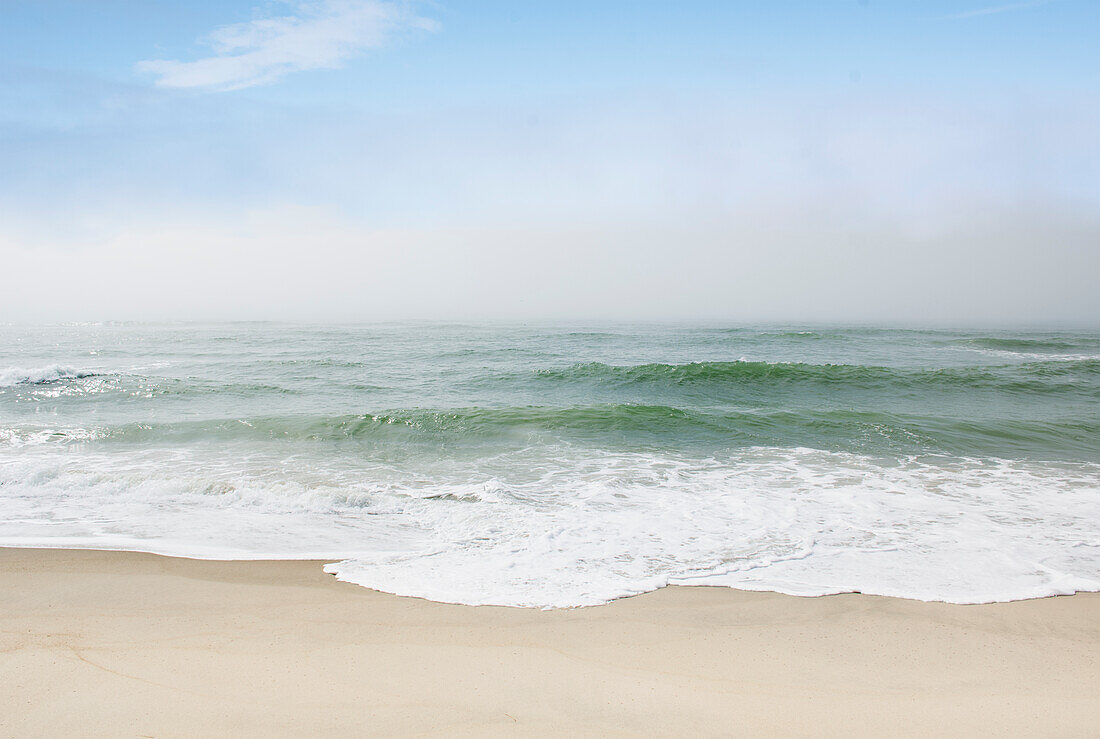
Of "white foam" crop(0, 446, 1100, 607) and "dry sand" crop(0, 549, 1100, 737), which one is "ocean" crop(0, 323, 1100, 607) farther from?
"dry sand" crop(0, 549, 1100, 737)

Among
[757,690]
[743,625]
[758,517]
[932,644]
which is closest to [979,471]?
[758,517]

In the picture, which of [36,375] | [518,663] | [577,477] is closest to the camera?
[518,663]

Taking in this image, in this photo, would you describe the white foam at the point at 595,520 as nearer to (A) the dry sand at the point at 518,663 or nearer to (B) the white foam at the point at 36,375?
(A) the dry sand at the point at 518,663

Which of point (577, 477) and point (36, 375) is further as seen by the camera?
point (36, 375)

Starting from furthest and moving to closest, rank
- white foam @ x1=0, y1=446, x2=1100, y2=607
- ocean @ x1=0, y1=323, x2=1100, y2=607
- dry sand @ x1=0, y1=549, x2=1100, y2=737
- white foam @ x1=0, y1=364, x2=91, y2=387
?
white foam @ x1=0, y1=364, x2=91, y2=387 < ocean @ x1=0, y1=323, x2=1100, y2=607 < white foam @ x1=0, y1=446, x2=1100, y2=607 < dry sand @ x1=0, y1=549, x2=1100, y2=737

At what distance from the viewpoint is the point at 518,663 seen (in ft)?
10.7

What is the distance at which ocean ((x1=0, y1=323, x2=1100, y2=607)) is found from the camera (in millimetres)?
4867

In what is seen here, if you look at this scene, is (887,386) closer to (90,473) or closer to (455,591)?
(455,591)

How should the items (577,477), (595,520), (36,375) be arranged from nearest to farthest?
(595,520), (577,477), (36,375)

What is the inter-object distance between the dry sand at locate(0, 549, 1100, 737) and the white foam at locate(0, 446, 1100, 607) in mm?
361

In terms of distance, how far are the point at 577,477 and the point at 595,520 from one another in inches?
75.1

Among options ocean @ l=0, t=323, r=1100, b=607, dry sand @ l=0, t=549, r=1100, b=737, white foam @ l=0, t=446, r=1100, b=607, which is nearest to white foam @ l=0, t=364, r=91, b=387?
ocean @ l=0, t=323, r=1100, b=607

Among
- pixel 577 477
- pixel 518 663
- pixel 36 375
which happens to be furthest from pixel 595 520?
pixel 36 375

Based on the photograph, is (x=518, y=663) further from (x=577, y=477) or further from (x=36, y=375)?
(x=36, y=375)
